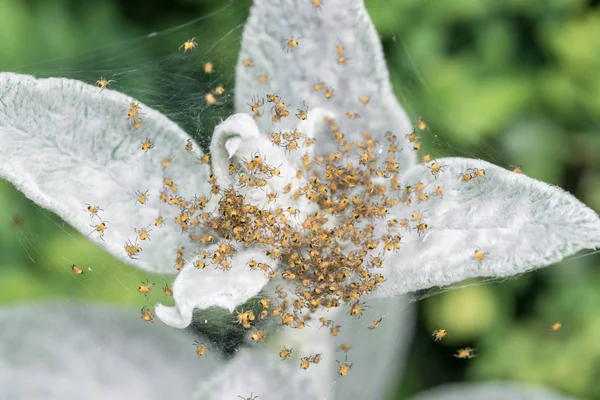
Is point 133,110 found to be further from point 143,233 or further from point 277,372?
point 277,372

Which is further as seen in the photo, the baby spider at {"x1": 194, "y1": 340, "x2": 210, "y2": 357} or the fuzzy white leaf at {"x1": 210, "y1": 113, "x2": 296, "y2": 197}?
the baby spider at {"x1": 194, "y1": 340, "x2": 210, "y2": 357}

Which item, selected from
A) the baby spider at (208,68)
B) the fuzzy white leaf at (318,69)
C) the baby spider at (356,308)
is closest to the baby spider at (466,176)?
the fuzzy white leaf at (318,69)

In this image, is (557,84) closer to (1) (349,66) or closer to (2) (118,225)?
(1) (349,66)

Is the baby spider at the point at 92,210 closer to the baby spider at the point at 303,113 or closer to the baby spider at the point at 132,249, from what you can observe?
the baby spider at the point at 132,249

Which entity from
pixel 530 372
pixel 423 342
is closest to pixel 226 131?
pixel 423 342

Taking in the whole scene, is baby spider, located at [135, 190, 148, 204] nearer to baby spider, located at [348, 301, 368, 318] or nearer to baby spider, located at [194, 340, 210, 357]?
baby spider, located at [194, 340, 210, 357]

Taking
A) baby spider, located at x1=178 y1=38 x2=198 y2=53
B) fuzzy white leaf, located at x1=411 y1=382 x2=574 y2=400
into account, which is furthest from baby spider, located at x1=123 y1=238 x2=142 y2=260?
fuzzy white leaf, located at x1=411 y1=382 x2=574 y2=400
